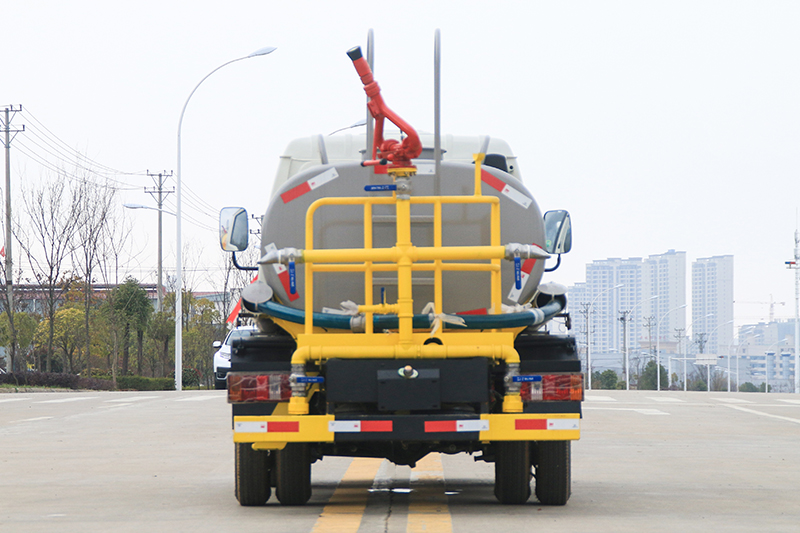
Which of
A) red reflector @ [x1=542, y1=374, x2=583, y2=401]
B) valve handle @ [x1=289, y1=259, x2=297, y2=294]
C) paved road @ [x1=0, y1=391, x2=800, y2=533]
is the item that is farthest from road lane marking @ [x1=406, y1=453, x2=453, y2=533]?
valve handle @ [x1=289, y1=259, x2=297, y2=294]

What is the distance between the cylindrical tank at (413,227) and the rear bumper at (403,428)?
0.70m

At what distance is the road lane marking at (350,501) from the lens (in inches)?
242

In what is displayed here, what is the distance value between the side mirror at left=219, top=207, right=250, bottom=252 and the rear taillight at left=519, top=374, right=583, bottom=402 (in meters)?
2.21

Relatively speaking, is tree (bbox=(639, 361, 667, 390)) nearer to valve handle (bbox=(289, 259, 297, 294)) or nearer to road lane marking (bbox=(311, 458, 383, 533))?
road lane marking (bbox=(311, 458, 383, 533))

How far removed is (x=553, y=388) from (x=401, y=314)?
1.05m

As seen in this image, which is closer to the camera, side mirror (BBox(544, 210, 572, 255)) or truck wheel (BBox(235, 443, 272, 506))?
truck wheel (BBox(235, 443, 272, 506))

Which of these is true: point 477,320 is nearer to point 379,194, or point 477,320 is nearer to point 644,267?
point 379,194

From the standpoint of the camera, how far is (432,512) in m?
6.83

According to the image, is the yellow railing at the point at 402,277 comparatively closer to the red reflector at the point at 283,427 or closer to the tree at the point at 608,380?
the red reflector at the point at 283,427

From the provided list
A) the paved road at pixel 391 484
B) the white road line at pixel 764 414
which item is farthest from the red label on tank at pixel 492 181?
the white road line at pixel 764 414

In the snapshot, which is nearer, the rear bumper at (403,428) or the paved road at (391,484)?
the rear bumper at (403,428)

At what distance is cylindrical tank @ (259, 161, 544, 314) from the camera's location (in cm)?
659

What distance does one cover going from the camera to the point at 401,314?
6.30 m

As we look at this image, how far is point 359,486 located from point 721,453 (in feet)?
16.6
